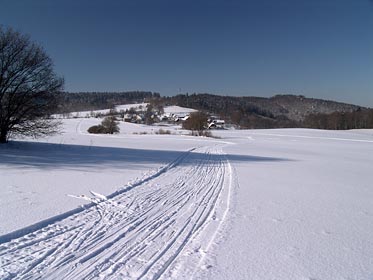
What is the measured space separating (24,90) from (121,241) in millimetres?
17009

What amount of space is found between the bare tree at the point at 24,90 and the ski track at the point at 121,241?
1410cm

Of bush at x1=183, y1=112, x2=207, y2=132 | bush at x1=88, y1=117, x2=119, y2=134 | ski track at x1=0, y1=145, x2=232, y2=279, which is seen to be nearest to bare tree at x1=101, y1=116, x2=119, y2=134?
bush at x1=88, y1=117, x2=119, y2=134

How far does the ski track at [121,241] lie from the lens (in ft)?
10.9

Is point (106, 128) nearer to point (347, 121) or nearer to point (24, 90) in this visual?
point (24, 90)

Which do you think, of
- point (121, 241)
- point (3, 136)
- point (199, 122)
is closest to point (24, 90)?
point (3, 136)

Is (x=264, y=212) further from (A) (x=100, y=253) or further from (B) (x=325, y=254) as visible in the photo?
(A) (x=100, y=253)

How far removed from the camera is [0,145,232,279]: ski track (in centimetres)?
333

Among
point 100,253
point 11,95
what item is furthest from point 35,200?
point 11,95

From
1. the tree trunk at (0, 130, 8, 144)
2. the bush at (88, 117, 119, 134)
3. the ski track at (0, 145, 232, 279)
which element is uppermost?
the bush at (88, 117, 119, 134)

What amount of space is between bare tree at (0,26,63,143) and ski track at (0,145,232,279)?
555 inches

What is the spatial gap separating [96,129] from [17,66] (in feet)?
169

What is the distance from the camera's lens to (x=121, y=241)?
4.18 m

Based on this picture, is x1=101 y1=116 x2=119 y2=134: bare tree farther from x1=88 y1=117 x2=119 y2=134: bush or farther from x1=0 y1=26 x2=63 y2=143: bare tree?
x1=0 y1=26 x2=63 y2=143: bare tree

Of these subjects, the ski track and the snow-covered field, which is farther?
the snow-covered field
